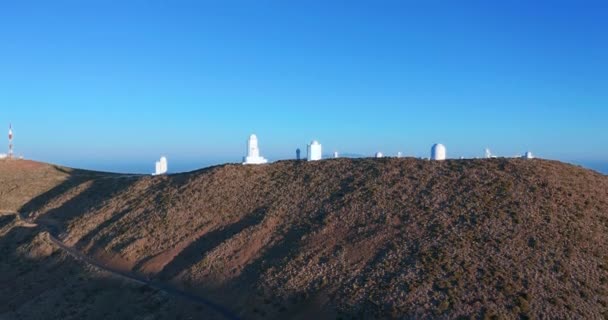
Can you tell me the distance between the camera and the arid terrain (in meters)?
17.8

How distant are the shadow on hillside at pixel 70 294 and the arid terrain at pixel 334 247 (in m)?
0.09

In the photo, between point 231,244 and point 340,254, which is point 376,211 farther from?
point 231,244

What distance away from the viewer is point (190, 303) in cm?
2070

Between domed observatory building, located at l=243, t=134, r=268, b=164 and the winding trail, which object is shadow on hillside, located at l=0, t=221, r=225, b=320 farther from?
domed observatory building, located at l=243, t=134, r=268, b=164

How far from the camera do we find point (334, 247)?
22.3 metres

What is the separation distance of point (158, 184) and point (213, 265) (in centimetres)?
1597

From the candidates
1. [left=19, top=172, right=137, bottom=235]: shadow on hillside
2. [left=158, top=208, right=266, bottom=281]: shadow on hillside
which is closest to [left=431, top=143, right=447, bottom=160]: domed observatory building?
[left=158, top=208, right=266, bottom=281]: shadow on hillside

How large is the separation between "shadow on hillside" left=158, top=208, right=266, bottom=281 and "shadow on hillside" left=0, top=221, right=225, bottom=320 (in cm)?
172

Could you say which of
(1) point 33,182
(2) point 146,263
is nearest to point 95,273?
(2) point 146,263

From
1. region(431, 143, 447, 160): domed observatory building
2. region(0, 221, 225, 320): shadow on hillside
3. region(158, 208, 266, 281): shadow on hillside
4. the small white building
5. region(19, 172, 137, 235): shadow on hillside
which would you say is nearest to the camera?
region(0, 221, 225, 320): shadow on hillside

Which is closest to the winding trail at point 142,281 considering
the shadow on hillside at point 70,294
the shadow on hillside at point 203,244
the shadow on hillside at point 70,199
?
the shadow on hillside at point 70,294

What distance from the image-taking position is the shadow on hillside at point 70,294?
2078cm

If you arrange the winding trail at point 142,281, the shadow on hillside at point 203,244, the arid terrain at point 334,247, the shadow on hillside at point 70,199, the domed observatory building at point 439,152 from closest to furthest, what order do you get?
the arid terrain at point 334,247 → the winding trail at point 142,281 → the shadow on hillside at point 203,244 → the domed observatory building at point 439,152 → the shadow on hillside at point 70,199

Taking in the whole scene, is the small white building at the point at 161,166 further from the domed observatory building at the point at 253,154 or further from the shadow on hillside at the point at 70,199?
the domed observatory building at the point at 253,154
